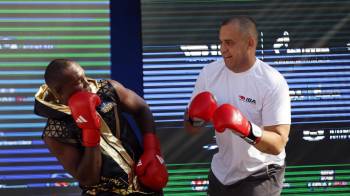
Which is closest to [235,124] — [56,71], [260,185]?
[260,185]

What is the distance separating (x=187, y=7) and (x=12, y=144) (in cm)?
163

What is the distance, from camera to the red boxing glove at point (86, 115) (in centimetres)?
338

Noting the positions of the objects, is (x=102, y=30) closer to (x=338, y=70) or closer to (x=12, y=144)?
(x=12, y=144)

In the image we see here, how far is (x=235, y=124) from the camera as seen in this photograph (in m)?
3.23

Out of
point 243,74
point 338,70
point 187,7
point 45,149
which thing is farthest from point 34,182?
point 338,70

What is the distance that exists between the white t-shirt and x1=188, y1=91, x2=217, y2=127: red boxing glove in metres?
0.19

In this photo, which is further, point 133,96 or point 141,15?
point 141,15

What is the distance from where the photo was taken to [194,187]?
5004 millimetres

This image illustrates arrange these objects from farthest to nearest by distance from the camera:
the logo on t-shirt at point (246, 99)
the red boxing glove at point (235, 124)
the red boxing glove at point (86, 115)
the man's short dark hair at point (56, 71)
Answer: the logo on t-shirt at point (246, 99), the man's short dark hair at point (56, 71), the red boxing glove at point (86, 115), the red boxing glove at point (235, 124)

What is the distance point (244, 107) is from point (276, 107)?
0.19 metres

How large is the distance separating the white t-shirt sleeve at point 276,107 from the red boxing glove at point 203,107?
0.94ft

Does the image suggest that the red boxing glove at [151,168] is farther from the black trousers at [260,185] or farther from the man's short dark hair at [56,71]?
the man's short dark hair at [56,71]

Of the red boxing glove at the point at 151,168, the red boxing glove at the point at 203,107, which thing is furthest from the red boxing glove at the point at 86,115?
the red boxing glove at the point at 203,107

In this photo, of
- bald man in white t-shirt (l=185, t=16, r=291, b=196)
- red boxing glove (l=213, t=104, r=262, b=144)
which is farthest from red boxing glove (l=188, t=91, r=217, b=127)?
red boxing glove (l=213, t=104, r=262, b=144)
